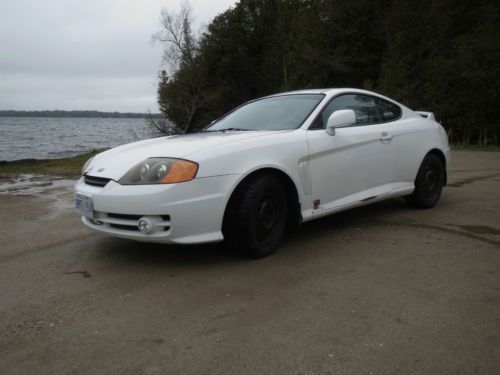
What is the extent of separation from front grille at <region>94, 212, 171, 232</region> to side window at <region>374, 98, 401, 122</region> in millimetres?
2698

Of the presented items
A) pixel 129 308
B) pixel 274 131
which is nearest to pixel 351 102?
pixel 274 131

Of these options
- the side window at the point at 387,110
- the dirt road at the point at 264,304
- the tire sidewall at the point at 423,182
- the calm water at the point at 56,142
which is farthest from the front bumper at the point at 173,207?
the calm water at the point at 56,142

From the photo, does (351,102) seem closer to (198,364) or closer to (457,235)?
(457,235)

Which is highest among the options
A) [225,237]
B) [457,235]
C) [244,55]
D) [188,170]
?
[244,55]

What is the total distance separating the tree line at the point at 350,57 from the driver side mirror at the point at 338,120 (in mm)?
14702

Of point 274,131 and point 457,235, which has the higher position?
point 274,131

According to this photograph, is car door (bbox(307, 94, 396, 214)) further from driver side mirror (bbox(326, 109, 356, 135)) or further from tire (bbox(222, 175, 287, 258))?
tire (bbox(222, 175, 287, 258))

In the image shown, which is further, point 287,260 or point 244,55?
point 244,55

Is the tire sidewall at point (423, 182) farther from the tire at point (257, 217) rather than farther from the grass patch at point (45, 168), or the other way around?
the grass patch at point (45, 168)

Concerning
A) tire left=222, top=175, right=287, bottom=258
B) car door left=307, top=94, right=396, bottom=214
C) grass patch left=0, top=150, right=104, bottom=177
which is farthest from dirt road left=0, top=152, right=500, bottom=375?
grass patch left=0, top=150, right=104, bottom=177

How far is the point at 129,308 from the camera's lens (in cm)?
267

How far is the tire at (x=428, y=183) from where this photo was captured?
495 centimetres

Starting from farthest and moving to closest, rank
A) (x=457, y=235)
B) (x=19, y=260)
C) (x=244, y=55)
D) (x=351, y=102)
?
(x=244, y=55) → (x=351, y=102) → (x=457, y=235) → (x=19, y=260)

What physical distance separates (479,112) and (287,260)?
15.9 metres
